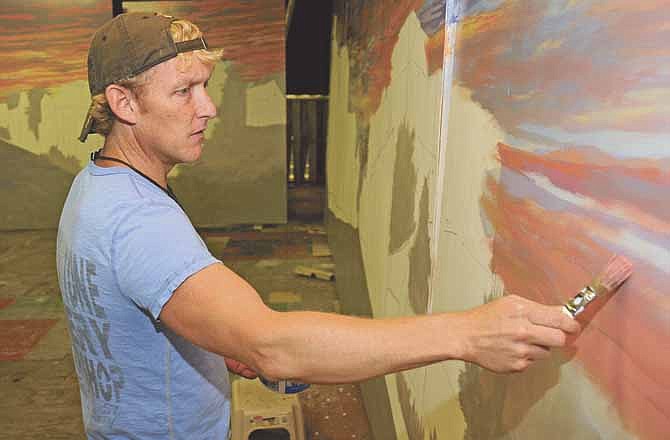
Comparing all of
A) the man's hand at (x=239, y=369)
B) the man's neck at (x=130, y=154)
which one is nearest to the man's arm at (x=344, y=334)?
the man's neck at (x=130, y=154)

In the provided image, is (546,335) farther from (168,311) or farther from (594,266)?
(168,311)

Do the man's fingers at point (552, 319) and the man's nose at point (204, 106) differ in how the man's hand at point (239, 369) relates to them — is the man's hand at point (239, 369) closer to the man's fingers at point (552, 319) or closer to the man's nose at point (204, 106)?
the man's nose at point (204, 106)

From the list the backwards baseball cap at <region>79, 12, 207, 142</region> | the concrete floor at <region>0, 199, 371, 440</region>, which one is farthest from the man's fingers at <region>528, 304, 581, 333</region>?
the concrete floor at <region>0, 199, 371, 440</region>

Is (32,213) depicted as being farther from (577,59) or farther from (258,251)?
(577,59)

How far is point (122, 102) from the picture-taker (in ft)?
3.39

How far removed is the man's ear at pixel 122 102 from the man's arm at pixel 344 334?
0.40 metres

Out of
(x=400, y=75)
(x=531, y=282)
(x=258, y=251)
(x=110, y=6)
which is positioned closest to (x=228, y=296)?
(x=531, y=282)

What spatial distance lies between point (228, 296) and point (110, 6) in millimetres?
5942

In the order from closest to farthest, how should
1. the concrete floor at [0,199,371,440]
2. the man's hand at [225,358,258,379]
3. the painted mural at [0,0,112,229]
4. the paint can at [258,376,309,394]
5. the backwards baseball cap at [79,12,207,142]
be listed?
the backwards baseball cap at [79,12,207,142] < the paint can at [258,376,309,394] < the man's hand at [225,358,258,379] < the concrete floor at [0,199,371,440] < the painted mural at [0,0,112,229]

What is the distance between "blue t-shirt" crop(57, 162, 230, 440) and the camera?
2.78ft

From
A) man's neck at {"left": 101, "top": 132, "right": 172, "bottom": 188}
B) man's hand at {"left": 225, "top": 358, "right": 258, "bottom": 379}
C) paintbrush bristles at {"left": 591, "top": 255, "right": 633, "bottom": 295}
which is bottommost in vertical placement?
man's hand at {"left": 225, "top": 358, "right": 258, "bottom": 379}

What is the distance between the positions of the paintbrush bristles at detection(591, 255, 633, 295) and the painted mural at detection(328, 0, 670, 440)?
1 centimetres

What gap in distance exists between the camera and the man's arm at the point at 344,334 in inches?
26.2

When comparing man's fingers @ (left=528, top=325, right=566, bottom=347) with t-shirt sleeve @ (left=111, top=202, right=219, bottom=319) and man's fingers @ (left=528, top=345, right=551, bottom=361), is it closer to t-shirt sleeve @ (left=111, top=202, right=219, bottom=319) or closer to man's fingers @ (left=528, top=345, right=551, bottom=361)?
man's fingers @ (left=528, top=345, right=551, bottom=361)
